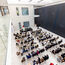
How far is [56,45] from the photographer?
3.15m

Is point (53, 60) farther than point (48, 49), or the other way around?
point (48, 49)

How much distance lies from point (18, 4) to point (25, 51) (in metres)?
5.33

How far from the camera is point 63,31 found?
363cm

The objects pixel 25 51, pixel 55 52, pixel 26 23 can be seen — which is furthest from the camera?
pixel 26 23

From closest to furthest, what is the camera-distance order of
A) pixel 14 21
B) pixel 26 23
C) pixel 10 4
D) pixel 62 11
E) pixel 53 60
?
1. pixel 53 60
2. pixel 62 11
3. pixel 10 4
4. pixel 14 21
5. pixel 26 23

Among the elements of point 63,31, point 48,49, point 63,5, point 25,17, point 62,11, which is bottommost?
point 48,49

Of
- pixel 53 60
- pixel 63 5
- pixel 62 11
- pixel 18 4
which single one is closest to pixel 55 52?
pixel 53 60

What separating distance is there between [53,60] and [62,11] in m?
2.92

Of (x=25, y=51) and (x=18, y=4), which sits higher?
(x=18, y=4)

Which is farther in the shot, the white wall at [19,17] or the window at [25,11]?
the window at [25,11]

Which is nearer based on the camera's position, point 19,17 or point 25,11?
point 19,17

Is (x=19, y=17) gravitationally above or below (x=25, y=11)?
below

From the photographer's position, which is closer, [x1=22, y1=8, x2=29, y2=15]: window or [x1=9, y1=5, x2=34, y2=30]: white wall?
[x1=9, y1=5, x2=34, y2=30]: white wall

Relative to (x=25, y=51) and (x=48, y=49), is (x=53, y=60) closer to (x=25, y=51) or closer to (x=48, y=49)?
(x=48, y=49)
